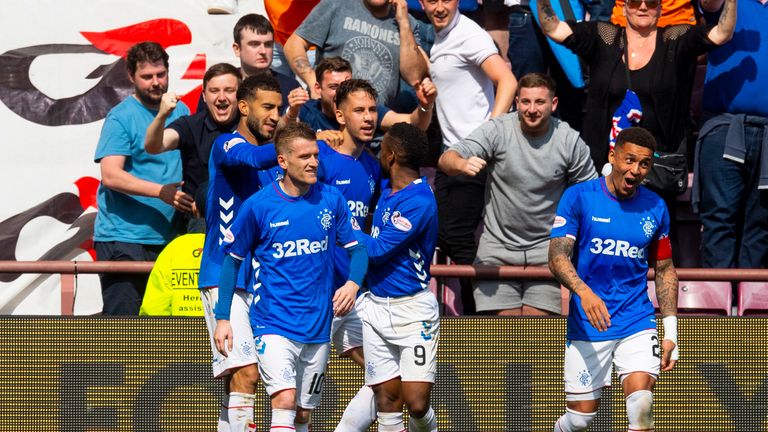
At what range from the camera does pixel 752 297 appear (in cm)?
1042

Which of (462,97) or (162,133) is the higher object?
(462,97)

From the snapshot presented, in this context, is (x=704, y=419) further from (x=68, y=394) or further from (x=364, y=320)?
(x=68, y=394)

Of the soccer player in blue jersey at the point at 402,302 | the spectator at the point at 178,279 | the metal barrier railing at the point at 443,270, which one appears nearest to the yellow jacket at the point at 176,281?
the spectator at the point at 178,279

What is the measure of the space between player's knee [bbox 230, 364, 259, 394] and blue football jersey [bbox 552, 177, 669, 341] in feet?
6.69

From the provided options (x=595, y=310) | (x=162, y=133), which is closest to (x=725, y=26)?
(x=595, y=310)

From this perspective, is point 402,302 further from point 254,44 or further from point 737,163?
point 737,163

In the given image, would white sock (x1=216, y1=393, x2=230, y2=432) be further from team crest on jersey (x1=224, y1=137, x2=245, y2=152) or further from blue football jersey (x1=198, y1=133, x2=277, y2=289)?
team crest on jersey (x1=224, y1=137, x2=245, y2=152)

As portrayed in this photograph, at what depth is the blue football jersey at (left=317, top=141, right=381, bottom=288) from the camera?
895 cm

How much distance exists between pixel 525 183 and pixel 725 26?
6.15ft

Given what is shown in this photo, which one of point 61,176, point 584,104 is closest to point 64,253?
point 61,176

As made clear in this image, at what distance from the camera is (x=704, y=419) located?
380 inches

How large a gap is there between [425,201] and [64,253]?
3786mm

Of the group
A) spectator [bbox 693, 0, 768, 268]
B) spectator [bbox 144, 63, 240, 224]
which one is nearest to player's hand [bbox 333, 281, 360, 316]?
spectator [bbox 144, 63, 240, 224]

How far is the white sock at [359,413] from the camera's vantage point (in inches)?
352
